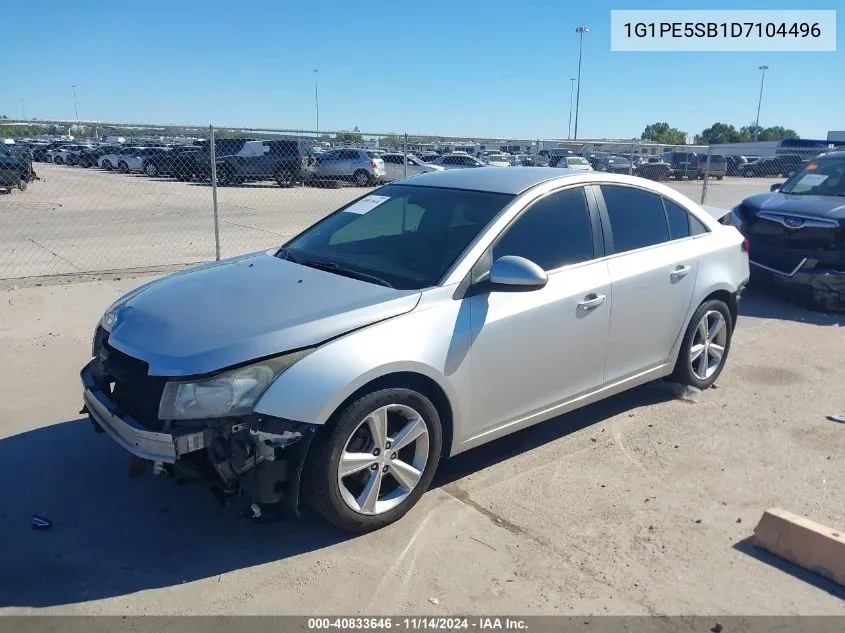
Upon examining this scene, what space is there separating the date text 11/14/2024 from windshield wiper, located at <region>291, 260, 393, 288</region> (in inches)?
62.7

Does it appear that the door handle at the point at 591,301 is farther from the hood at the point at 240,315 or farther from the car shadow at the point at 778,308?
the car shadow at the point at 778,308

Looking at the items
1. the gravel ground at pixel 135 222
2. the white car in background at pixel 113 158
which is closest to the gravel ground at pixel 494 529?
the gravel ground at pixel 135 222

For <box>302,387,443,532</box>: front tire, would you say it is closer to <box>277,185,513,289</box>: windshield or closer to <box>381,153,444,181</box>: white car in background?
<box>277,185,513,289</box>: windshield

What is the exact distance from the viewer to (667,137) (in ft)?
312

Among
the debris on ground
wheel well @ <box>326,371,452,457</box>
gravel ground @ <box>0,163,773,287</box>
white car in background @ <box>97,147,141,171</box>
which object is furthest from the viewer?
white car in background @ <box>97,147,141,171</box>

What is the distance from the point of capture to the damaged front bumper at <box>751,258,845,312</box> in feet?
25.2

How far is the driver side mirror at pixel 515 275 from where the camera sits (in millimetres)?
3633

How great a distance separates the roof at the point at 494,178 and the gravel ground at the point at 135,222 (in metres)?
5.73

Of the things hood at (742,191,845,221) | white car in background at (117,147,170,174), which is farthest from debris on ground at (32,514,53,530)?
white car in background at (117,147,170,174)

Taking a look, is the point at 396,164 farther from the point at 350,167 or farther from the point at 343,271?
the point at 343,271

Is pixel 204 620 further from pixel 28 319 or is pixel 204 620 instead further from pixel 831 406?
pixel 28 319

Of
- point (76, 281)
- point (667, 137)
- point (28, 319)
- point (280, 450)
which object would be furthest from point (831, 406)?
point (667, 137)

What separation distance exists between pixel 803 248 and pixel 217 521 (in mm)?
7096

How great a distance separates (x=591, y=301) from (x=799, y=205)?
5.42 meters
